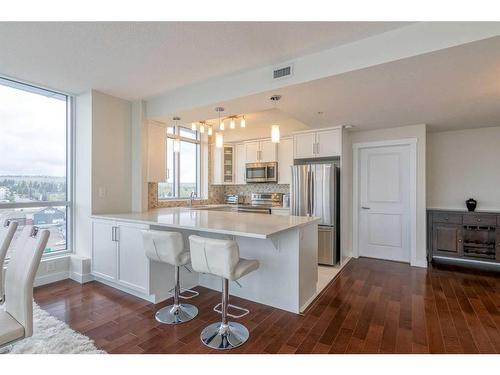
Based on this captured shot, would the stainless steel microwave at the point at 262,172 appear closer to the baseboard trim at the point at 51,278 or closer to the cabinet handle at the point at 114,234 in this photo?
the cabinet handle at the point at 114,234

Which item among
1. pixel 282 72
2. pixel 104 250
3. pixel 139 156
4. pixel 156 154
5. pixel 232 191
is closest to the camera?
pixel 282 72

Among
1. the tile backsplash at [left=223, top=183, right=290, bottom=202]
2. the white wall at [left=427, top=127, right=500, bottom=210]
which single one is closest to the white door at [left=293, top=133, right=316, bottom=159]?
the tile backsplash at [left=223, top=183, right=290, bottom=202]

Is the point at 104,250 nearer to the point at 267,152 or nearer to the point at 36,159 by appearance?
the point at 36,159

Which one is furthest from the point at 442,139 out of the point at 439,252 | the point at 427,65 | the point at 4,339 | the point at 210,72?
the point at 4,339

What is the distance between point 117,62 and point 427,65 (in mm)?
3055

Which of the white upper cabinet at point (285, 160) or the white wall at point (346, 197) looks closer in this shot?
the white wall at point (346, 197)

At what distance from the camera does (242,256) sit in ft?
9.86

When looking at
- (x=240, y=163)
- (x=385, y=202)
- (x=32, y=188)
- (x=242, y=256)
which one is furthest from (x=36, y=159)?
(x=385, y=202)

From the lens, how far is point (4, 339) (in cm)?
142

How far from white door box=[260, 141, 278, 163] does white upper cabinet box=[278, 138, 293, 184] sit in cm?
13

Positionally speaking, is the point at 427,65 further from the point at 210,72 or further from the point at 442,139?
the point at 442,139

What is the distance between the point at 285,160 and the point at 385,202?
79.8 inches

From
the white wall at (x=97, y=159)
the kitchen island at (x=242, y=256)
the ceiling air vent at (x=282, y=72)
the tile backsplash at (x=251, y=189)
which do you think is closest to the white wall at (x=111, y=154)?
the white wall at (x=97, y=159)

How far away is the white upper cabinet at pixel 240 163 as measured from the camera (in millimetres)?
5961
